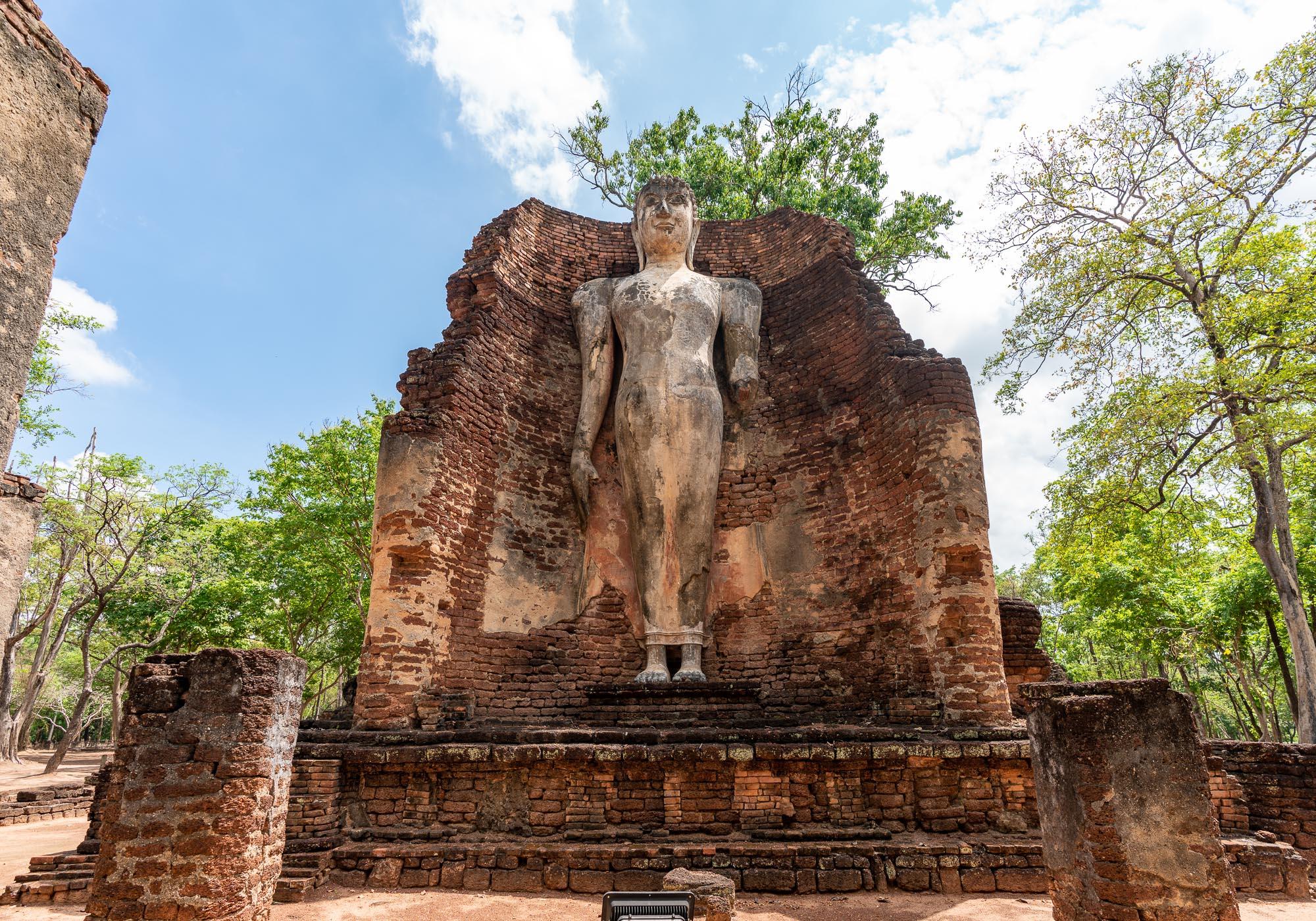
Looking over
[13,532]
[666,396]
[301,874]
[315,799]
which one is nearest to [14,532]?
[13,532]

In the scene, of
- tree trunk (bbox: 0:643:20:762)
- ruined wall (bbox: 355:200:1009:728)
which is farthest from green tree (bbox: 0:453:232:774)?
ruined wall (bbox: 355:200:1009:728)

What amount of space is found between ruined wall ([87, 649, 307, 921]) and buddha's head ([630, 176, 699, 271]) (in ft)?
23.6

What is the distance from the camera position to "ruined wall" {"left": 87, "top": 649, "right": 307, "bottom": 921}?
4.15 meters

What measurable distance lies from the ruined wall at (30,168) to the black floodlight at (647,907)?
309cm

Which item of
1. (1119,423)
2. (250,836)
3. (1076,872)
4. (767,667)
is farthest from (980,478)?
(250,836)

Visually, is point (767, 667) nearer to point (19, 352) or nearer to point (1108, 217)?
point (19, 352)

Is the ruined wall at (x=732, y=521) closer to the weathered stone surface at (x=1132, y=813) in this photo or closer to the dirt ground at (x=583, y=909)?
the dirt ground at (x=583, y=909)

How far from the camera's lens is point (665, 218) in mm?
10023

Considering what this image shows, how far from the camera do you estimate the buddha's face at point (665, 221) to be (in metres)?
10.0

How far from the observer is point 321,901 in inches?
224

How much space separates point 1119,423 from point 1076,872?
959 centimetres

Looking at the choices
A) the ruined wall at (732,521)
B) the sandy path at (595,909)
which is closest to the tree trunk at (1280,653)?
the ruined wall at (732,521)

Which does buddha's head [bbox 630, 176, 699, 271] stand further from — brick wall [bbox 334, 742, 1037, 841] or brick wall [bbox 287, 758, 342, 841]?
brick wall [bbox 287, 758, 342, 841]

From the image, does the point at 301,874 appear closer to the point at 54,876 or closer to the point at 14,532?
the point at 54,876
